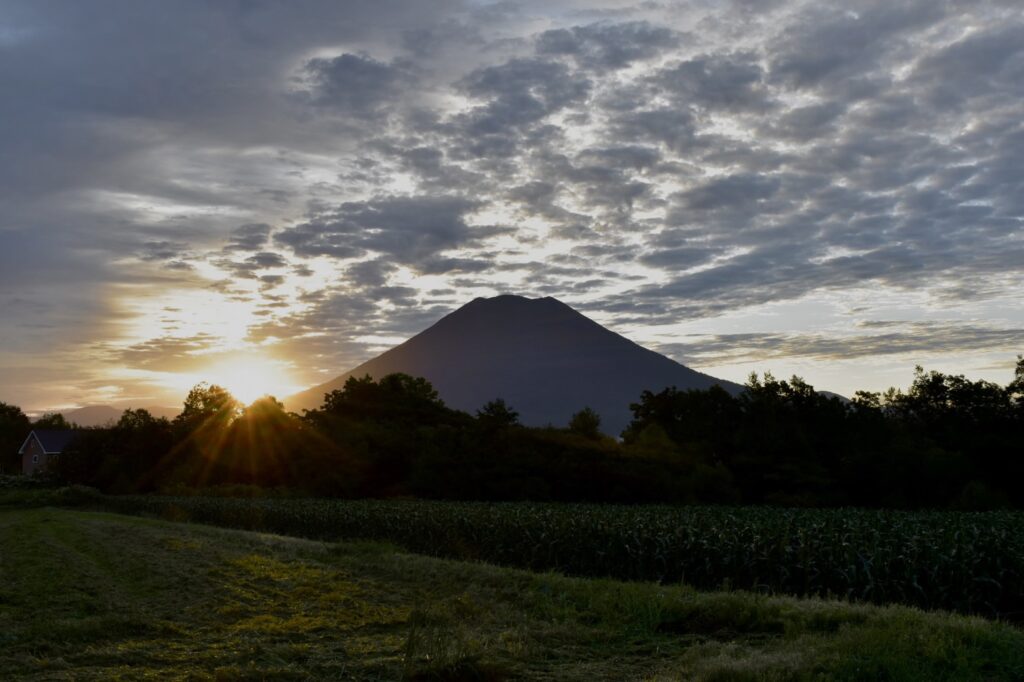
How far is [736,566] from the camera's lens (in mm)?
17234

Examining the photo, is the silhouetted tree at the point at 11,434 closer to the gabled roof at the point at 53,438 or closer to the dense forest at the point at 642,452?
the gabled roof at the point at 53,438

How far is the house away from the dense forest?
79.4 ft

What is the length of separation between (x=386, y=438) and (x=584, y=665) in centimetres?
5647

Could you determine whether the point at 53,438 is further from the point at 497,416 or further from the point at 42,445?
the point at 497,416

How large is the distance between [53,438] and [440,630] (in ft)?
336

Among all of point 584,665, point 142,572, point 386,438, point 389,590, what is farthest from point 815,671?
point 386,438

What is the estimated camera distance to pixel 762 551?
667 inches

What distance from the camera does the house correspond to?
313 feet

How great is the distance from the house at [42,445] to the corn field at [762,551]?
82.5 meters

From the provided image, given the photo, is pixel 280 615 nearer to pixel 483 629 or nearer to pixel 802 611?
pixel 483 629

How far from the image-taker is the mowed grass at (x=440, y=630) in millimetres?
9133

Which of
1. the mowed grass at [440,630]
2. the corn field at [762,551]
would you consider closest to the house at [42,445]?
the corn field at [762,551]

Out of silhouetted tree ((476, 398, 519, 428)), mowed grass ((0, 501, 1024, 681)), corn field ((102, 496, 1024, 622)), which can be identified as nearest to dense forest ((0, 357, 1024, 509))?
silhouetted tree ((476, 398, 519, 428))

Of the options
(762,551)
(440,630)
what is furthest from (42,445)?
(440,630)
